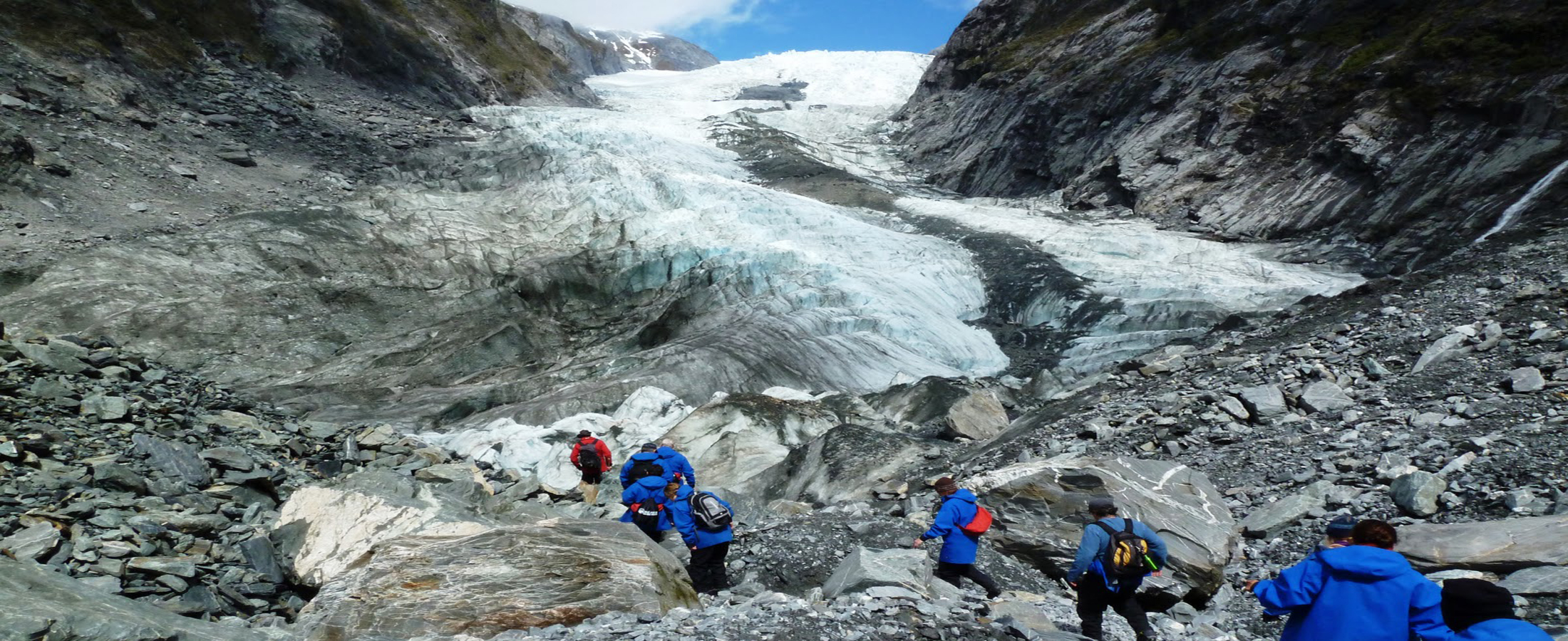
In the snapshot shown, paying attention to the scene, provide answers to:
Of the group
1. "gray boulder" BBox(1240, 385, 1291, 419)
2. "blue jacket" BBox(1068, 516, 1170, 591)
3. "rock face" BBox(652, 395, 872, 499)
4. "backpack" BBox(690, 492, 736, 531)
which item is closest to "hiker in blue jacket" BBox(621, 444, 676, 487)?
"backpack" BBox(690, 492, 736, 531)

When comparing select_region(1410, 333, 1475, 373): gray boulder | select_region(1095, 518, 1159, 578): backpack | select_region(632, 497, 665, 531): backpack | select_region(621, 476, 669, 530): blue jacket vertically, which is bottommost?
select_region(632, 497, 665, 531): backpack

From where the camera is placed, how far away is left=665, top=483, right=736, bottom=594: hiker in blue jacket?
7.45m

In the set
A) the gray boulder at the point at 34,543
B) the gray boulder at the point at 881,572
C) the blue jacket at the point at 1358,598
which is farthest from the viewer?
the gray boulder at the point at 34,543

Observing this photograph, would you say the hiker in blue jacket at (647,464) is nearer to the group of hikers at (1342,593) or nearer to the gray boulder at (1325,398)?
the group of hikers at (1342,593)

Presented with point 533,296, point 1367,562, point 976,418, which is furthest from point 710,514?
point 533,296

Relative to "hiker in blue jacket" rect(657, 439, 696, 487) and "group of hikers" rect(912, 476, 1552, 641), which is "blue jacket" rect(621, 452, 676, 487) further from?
"group of hikers" rect(912, 476, 1552, 641)

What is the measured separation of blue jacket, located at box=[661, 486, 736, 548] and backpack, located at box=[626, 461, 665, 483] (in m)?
0.47

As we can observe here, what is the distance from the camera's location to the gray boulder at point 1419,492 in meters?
7.52

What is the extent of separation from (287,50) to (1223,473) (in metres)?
40.3

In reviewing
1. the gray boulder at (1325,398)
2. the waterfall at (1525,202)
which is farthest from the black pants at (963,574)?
the waterfall at (1525,202)

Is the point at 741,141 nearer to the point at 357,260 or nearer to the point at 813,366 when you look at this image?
the point at 357,260

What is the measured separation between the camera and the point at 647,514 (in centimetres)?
784

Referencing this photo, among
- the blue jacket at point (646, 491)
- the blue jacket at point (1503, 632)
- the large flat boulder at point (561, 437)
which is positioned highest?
the blue jacket at point (1503, 632)

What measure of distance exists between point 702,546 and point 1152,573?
11.5ft
